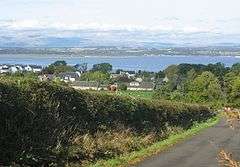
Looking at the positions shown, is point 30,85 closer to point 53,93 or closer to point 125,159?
point 53,93

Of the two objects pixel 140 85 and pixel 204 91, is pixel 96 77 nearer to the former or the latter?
pixel 140 85

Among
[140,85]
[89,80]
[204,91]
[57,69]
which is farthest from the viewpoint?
[57,69]

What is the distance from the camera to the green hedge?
40.1 feet

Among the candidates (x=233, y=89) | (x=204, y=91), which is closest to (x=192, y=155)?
(x=233, y=89)

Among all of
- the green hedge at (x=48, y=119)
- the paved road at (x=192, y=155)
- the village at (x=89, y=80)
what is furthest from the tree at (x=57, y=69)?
the green hedge at (x=48, y=119)

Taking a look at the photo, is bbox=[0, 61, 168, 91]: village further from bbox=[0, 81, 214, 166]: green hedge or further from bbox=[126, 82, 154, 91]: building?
bbox=[0, 81, 214, 166]: green hedge

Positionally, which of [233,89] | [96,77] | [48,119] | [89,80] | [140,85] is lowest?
[140,85]

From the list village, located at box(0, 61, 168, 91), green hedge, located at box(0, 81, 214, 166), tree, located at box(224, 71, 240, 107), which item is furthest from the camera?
tree, located at box(224, 71, 240, 107)

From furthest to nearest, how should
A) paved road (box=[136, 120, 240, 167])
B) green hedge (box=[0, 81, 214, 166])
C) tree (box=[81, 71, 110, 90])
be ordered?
tree (box=[81, 71, 110, 90])
paved road (box=[136, 120, 240, 167])
green hedge (box=[0, 81, 214, 166])

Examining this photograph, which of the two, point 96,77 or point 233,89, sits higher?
point 233,89

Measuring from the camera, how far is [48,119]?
565 inches

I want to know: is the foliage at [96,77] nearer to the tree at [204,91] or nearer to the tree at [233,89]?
the tree at [204,91]

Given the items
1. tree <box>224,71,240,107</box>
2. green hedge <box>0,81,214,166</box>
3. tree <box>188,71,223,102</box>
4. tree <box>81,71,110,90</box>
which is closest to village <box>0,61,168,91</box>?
tree <box>81,71,110,90</box>

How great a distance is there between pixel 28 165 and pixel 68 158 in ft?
5.99
